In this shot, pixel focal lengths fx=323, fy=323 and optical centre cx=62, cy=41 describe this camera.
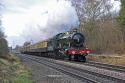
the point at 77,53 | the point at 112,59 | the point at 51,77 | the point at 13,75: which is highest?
the point at 77,53

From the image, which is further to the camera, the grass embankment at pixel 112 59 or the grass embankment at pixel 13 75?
the grass embankment at pixel 112 59

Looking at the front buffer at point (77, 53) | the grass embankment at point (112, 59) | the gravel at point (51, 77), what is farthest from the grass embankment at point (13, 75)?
the grass embankment at point (112, 59)

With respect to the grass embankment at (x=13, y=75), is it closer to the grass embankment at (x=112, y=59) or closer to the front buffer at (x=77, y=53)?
the front buffer at (x=77, y=53)

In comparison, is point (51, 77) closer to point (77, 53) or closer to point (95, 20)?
point (77, 53)

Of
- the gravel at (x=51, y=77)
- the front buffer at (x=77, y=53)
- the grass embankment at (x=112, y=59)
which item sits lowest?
the gravel at (x=51, y=77)

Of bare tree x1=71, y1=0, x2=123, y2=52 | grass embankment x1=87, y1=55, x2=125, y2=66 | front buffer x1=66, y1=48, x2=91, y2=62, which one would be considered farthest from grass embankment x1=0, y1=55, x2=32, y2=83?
bare tree x1=71, y1=0, x2=123, y2=52

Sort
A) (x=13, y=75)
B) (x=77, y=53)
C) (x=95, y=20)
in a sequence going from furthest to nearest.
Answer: (x=95, y=20), (x=77, y=53), (x=13, y=75)

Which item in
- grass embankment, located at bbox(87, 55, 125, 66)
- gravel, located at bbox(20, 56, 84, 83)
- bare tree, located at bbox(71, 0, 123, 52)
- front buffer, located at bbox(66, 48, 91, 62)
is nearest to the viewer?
gravel, located at bbox(20, 56, 84, 83)

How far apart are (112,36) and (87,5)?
25.4 ft

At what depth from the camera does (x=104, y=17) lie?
61.6m

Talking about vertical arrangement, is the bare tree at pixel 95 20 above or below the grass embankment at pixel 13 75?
above

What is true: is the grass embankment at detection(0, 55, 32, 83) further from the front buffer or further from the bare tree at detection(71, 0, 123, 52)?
the bare tree at detection(71, 0, 123, 52)

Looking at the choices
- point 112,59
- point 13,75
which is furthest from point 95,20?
point 13,75

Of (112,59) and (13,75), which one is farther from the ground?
(112,59)
